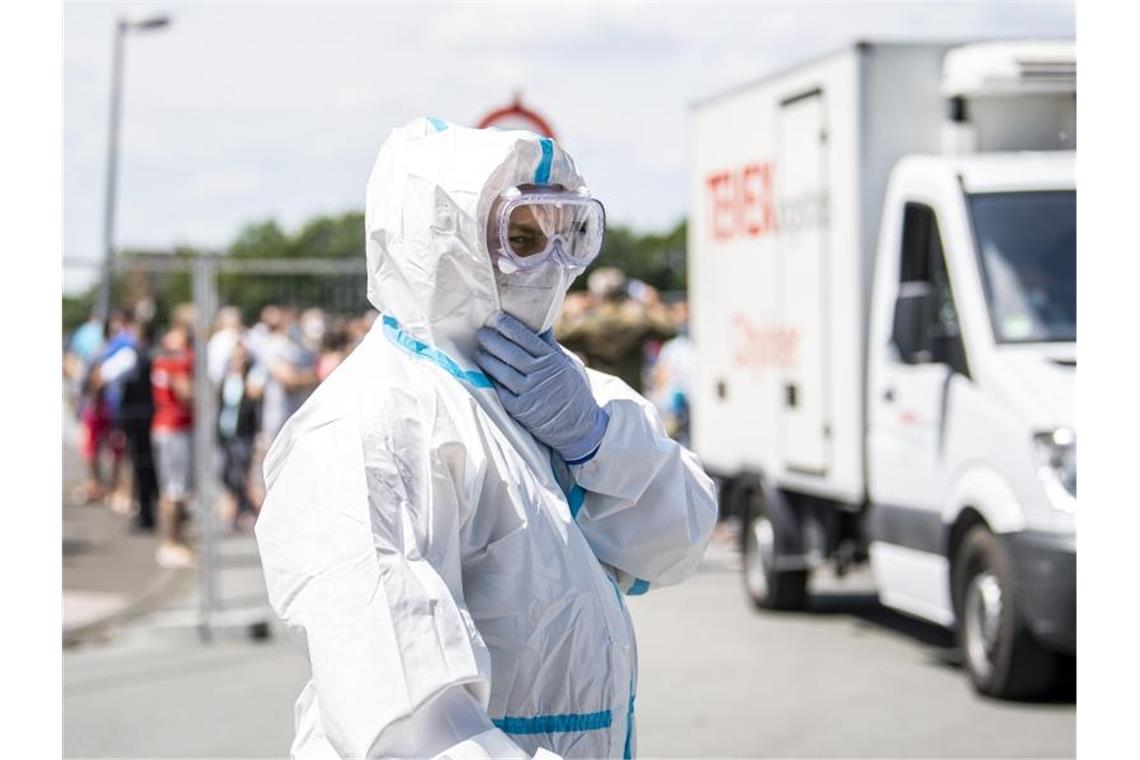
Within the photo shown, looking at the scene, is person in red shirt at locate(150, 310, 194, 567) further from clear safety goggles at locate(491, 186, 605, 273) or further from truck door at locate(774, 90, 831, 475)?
clear safety goggles at locate(491, 186, 605, 273)

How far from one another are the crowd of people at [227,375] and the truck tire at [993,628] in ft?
15.7

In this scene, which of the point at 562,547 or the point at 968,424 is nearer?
the point at 562,547

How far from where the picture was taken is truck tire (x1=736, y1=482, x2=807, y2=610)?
1062 cm

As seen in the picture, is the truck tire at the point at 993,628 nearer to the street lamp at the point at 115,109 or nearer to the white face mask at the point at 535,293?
the white face mask at the point at 535,293

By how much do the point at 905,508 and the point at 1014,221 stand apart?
154 cm

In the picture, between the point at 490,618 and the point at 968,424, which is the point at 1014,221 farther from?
the point at 490,618

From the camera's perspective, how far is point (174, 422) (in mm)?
12094

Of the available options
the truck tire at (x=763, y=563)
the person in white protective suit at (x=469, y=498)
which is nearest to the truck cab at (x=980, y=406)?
the truck tire at (x=763, y=563)

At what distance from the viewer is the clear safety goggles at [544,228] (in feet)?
8.89

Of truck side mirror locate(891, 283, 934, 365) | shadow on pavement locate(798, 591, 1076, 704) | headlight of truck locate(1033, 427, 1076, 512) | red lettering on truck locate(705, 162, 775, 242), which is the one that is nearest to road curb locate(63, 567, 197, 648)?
shadow on pavement locate(798, 591, 1076, 704)

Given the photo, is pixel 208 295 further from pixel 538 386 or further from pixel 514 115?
pixel 538 386
